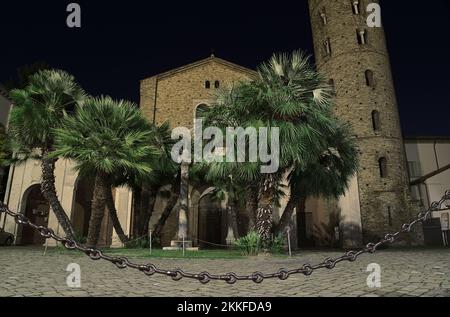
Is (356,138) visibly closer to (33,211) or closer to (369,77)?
(369,77)

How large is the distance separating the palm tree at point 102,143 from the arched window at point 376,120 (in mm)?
17214

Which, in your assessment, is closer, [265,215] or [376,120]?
[265,215]

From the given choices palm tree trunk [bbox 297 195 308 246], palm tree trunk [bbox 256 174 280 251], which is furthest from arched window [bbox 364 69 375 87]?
palm tree trunk [bbox 256 174 280 251]

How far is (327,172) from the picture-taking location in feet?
44.1

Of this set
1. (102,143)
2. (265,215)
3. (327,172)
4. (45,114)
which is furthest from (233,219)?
(45,114)

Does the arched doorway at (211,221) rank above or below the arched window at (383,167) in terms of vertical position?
below

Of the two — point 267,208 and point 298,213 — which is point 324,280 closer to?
point 267,208

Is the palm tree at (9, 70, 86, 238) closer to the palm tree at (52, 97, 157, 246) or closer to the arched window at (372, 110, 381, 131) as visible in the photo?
the palm tree at (52, 97, 157, 246)

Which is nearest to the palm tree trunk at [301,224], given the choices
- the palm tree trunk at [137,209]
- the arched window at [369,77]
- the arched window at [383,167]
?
the arched window at [383,167]

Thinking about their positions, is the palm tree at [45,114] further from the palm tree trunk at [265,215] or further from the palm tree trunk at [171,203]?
the palm tree trunk at [265,215]

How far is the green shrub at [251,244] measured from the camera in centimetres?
1173

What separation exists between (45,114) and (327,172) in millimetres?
12163

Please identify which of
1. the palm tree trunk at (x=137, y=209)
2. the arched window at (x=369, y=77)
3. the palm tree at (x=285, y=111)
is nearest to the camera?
the palm tree at (x=285, y=111)
